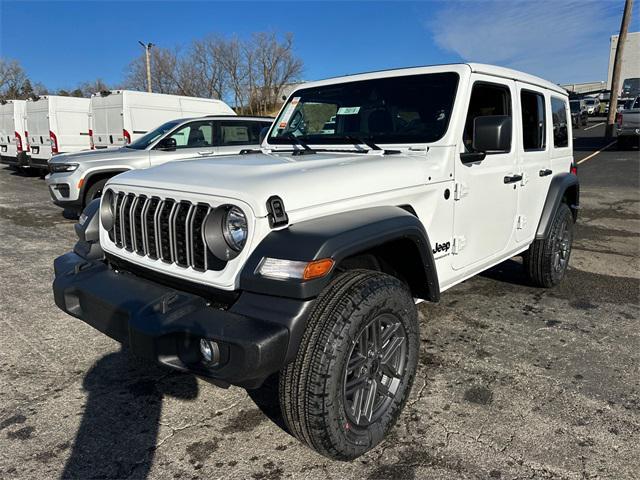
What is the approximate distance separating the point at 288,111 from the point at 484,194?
1.71 m

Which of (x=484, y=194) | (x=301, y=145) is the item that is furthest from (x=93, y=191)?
(x=484, y=194)

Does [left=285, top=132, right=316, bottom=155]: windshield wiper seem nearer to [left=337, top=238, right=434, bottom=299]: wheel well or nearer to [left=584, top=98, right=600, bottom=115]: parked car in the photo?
[left=337, top=238, right=434, bottom=299]: wheel well

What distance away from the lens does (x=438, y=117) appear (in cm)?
322

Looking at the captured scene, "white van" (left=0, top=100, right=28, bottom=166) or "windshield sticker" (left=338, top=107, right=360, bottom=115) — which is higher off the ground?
"white van" (left=0, top=100, right=28, bottom=166)

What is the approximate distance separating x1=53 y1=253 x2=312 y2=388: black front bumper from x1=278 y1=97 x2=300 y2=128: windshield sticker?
2027 millimetres

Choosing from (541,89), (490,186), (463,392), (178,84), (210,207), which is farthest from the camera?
(178,84)

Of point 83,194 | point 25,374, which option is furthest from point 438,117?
point 83,194

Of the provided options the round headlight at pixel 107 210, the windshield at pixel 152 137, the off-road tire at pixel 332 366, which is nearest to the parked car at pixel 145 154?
the windshield at pixel 152 137

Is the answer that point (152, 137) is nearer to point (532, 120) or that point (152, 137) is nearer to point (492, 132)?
point (532, 120)

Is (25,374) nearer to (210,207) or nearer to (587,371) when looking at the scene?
(210,207)

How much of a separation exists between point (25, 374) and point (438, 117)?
3147mm

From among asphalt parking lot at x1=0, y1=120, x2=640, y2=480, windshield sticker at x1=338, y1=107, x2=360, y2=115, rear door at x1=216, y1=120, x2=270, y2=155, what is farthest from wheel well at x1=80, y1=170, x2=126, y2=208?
windshield sticker at x1=338, y1=107, x2=360, y2=115

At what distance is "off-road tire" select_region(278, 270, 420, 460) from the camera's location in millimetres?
2094

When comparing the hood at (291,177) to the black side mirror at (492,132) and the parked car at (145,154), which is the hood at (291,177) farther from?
the parked car at (145,154)
